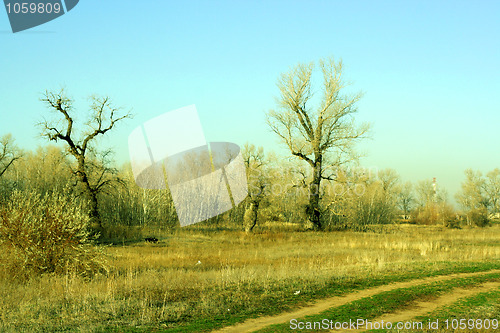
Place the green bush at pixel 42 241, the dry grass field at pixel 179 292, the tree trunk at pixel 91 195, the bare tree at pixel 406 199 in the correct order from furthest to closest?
the bare tree at pixel 406 199 < the tree trunk at pixel 91 195 < the green bush at pixel 42 241 < the dry grass field at pixel 179 292

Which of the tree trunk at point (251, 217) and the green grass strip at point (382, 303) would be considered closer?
the green grass strip at point (382, 303)

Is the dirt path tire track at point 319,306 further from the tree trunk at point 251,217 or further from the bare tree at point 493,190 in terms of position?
the bare tree at point 493,190

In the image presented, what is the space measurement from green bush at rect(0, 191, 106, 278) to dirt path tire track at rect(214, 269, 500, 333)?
7.15 metres

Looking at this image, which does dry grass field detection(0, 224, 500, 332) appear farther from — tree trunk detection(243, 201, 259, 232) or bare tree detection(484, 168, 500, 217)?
bare tree detection(484, 168, 500, 217)

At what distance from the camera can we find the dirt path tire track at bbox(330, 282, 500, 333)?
28.9 ft

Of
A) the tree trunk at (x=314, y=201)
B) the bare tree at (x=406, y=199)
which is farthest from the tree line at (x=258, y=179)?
the bare tree at (x=406, y=199)

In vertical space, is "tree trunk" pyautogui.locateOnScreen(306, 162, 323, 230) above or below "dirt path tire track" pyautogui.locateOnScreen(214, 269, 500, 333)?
above

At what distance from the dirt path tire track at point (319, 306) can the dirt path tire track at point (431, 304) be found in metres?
1.19

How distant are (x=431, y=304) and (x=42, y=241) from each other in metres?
11.9

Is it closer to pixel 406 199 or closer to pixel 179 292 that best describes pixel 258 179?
pixel 179 292

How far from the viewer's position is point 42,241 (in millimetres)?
13711

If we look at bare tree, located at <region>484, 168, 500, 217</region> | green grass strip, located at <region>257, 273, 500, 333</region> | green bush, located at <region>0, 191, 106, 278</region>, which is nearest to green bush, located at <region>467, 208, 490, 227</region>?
bare tree, located at <region>484, 168, 500, 217</region>

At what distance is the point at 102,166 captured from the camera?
99.5ft

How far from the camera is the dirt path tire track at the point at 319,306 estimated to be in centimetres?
809
